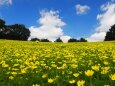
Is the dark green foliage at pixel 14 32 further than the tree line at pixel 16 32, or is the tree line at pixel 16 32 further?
the dark green foliage at pixel 14 32

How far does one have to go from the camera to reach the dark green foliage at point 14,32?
10262cm

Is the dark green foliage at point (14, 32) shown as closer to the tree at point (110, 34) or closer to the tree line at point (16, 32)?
the tree line at point (16, 32)

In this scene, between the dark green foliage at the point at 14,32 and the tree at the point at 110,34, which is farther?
the dark green foliage at the point at 14,32

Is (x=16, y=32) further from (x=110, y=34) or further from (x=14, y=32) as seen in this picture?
(x=110, y=34)

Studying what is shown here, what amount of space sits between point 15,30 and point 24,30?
16.4 ft

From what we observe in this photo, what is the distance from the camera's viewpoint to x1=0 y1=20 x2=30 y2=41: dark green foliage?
10262 cm

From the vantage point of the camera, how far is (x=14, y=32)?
110m

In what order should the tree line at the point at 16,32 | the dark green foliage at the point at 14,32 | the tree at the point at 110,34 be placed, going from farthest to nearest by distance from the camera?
the dark green foliage at the point at 14,32 → the tree line at the point at 16,32 → the tree at the point at 110,34

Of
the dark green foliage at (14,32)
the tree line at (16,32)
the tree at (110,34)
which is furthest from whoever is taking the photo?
the dark green foliage at (14,32)

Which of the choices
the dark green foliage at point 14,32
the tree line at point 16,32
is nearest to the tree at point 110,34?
the tree line at point 16,32

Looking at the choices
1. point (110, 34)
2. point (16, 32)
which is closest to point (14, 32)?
point (16, 32)

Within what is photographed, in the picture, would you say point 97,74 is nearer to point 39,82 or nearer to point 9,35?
point 39,82

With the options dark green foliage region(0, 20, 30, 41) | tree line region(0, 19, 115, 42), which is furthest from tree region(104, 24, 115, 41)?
dark green foliage region(0, 20, 30, 41)

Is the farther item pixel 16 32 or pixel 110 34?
pixel 16 32
